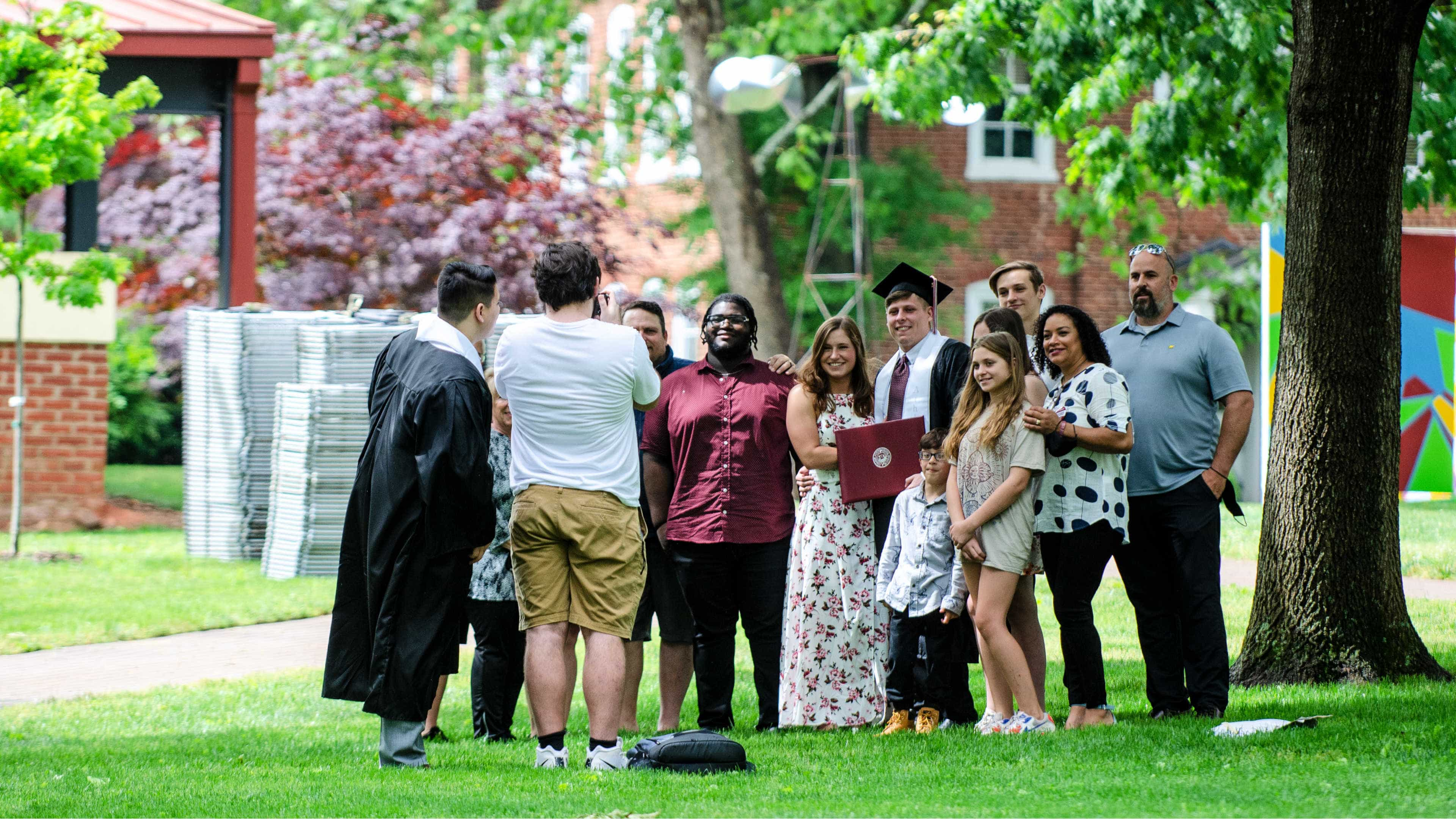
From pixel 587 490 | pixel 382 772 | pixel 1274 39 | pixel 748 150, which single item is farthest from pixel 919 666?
pixel 748 150

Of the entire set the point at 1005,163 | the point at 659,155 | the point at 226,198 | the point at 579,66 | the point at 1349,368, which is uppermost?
the point at 579,66

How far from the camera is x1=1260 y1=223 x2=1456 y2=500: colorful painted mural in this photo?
13.8 metres

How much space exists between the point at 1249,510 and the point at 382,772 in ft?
42.7

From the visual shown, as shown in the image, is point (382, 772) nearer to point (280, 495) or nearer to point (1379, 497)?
point (1379, 497)

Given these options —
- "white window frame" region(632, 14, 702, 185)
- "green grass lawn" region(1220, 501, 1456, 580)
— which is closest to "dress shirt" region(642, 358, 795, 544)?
"green grass lawn" region(1220, 501, 1456, 580)

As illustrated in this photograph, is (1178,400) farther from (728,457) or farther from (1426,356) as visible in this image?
(1426,356)

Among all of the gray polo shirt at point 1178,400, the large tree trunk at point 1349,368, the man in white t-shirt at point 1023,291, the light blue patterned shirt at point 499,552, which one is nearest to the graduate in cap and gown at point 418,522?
the light blue patterned shirt at point 499,552

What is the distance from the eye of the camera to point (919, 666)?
725 cm

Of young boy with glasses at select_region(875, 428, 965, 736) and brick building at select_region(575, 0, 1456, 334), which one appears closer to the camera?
young boy with glasses at select_region(875, 428, 965, 736)

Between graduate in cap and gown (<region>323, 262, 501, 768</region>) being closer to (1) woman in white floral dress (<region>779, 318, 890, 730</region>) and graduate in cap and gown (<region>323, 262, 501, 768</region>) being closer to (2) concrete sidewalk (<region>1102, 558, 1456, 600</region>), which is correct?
(1) woman in white floral dress (<region>779, 318, 890, 730</region>)

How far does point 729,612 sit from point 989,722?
121 cm

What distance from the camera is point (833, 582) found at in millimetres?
7367

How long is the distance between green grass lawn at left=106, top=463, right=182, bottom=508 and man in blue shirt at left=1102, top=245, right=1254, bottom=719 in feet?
52.0

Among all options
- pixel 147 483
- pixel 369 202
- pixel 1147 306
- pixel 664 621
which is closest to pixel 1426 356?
pixel 1147 306
